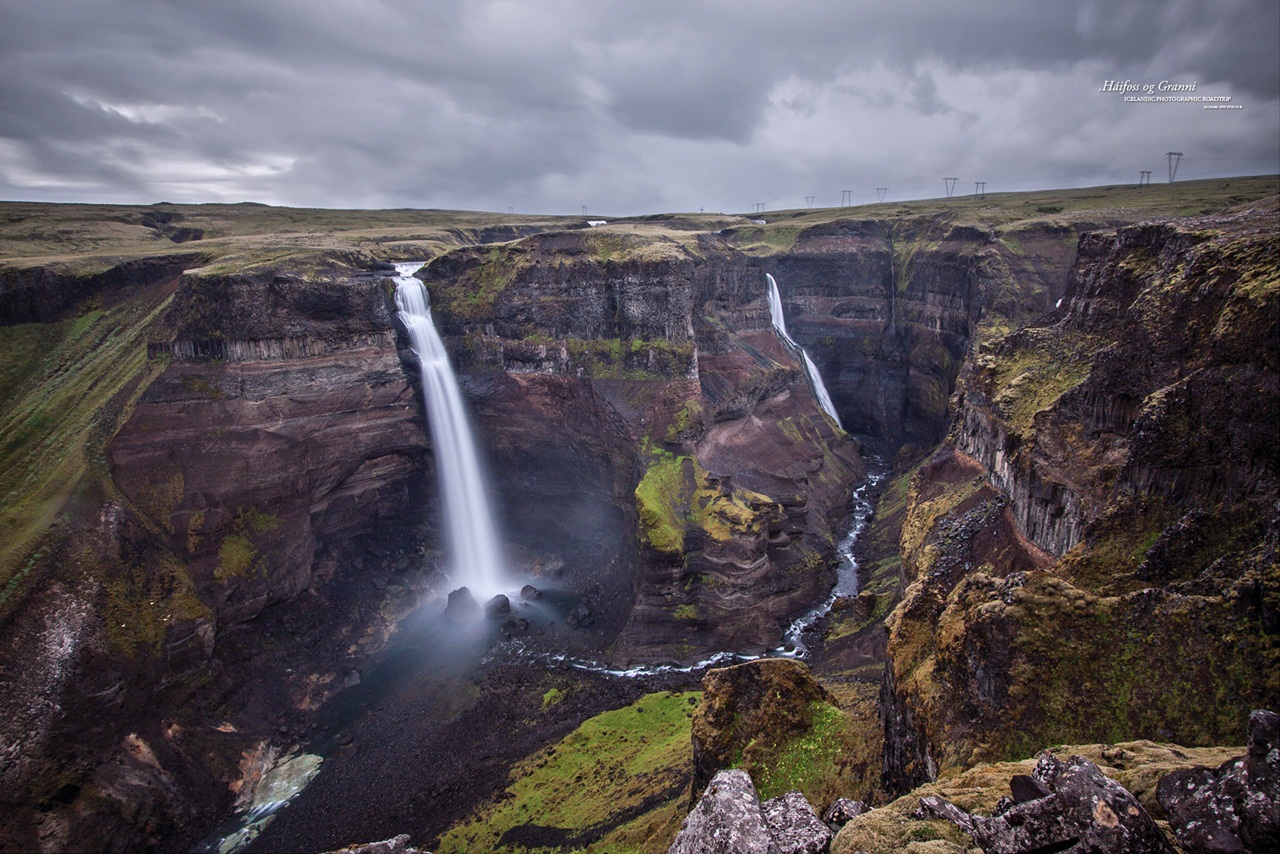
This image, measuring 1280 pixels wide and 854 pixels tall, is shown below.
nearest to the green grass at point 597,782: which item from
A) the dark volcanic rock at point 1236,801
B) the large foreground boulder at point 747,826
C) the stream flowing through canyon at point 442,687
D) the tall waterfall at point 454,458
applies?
the stream flowing through canyon at point 442,687

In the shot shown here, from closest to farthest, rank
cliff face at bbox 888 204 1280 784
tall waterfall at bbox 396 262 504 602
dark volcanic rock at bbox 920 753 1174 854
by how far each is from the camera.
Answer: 1. dark volcanic rock at bbox 920 753 1174 854
2. cliff face at bbox 888 204 1280 784
3. tall waterfall at bbox 396 262 504 602

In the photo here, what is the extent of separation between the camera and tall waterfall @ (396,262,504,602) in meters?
48.5

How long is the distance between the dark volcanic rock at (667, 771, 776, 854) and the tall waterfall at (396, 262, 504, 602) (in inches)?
1491

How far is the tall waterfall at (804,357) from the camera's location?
69.8 meters

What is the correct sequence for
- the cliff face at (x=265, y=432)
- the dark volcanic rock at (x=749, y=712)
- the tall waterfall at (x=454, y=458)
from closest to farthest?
the dark volcanic rock at (x=749, y=712) → the cliff face at (x=265, y=432) → the tall waterfall at (x=454, y=458)

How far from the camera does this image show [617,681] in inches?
1385

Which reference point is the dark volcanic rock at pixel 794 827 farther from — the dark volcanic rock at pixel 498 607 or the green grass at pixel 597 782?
the dark volcanic rock at pixel 498 607

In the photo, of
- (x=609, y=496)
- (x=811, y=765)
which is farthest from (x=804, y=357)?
(x=811, y=765)

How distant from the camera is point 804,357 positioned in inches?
2842

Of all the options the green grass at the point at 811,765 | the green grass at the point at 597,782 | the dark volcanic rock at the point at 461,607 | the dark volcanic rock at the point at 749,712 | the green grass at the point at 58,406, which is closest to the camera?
the green grass at the point at 811,765

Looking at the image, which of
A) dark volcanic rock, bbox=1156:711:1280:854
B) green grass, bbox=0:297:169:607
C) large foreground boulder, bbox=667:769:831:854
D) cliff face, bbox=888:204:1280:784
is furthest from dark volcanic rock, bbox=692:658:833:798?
green grass, bbox=0:297:169:607

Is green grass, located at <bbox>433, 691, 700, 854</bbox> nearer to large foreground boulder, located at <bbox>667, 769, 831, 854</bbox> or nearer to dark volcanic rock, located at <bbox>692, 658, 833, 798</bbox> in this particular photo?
dark volcanic rock, located at <bbox>692, 658, 833, 798</bbox>

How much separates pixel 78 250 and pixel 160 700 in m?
44.2

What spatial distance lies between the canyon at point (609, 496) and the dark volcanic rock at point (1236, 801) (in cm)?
344
